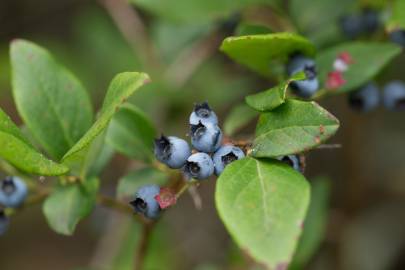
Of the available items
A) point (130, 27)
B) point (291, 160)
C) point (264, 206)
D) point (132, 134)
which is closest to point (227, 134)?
point (132, 134)

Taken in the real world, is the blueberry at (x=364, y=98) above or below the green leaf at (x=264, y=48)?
below

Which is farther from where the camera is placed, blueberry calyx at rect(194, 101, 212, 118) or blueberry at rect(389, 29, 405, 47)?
blueberry at rect(389, 29, 405, 47)

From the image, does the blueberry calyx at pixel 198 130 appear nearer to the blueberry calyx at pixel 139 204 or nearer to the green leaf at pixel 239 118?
the blueberry calyx at pixel 139 204

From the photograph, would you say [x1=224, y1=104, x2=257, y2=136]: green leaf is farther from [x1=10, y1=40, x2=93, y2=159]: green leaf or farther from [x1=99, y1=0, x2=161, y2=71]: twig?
[x1=99, y1=0, x2=161, y2=71]: twig

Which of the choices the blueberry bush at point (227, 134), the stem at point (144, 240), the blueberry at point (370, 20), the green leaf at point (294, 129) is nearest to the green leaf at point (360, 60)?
the blueberry bush at point (227, 134)

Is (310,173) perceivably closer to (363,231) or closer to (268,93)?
(363,231)

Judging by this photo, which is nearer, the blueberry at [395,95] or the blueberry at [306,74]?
the blueberry at [306,74]

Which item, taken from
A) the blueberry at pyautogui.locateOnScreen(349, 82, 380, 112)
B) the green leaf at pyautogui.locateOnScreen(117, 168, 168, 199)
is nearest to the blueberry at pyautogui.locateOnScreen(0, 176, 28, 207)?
the green leaf at pyautogui.locateOnScreen(117, 168, 168, 199)
